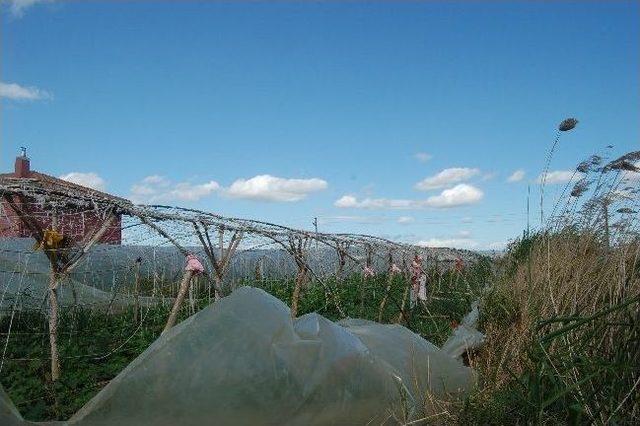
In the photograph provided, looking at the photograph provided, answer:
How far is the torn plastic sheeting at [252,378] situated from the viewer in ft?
6.75

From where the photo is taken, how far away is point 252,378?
83.2 inches

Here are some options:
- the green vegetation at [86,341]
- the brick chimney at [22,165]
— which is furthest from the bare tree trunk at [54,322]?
the brick chimney at [22,165]

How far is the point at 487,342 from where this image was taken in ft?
14.6

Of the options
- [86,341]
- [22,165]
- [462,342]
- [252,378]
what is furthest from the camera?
[22,165]

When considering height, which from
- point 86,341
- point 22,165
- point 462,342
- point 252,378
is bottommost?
point 86,341

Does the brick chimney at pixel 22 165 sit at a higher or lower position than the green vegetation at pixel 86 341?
higher

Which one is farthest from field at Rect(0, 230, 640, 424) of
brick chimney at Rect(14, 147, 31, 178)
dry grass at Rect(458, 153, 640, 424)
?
brick chimney at Rect(14, 147, 31, 178)

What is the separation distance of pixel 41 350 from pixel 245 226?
267cm

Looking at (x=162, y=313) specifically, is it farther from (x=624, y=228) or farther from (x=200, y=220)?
(x=624, y=228)

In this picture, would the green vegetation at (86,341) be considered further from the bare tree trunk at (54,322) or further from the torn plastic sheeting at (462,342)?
the torn plastic sheeting at (462,342)

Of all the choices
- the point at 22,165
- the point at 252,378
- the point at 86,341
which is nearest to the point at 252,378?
the point at 252,378

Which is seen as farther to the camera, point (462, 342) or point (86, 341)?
point (86, 341)

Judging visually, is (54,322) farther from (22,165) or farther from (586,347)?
(22,165)

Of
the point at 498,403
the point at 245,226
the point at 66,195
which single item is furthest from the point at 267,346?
the point at 245,226
